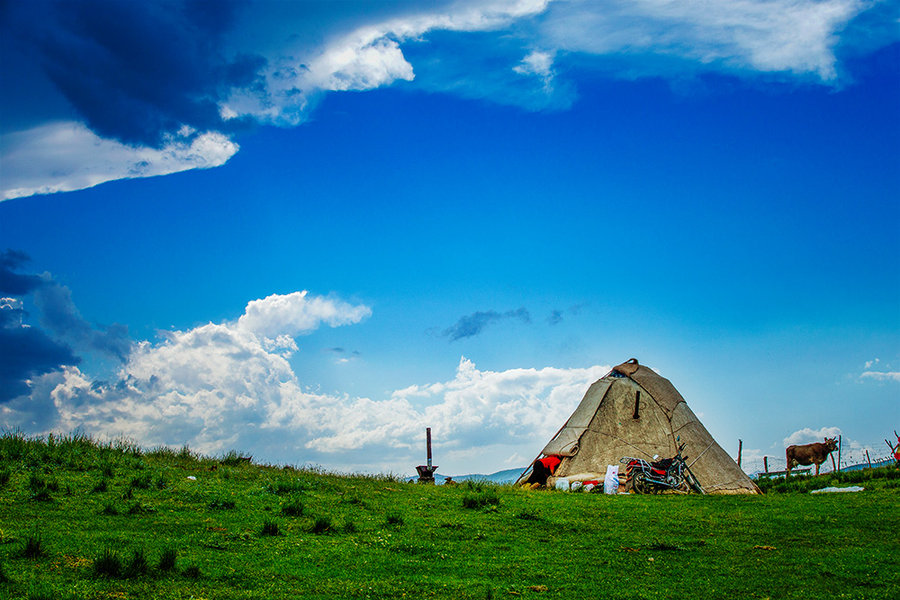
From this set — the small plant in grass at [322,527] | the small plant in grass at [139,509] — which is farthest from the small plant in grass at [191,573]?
the small plant in grass at [139,509]

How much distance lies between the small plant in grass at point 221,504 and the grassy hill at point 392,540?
0.02m

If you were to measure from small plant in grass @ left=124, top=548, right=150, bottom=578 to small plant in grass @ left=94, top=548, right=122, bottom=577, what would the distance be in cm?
11

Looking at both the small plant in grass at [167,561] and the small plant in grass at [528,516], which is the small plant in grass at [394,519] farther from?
the small plant in grass at [167,561]

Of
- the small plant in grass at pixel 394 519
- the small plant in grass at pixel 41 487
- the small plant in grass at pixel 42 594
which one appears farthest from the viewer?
the small plant in grass at pixel 41 487

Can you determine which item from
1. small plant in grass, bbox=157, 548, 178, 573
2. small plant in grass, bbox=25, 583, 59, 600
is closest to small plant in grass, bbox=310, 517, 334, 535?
small plant in grass, bbox=157, 548, 178, 573

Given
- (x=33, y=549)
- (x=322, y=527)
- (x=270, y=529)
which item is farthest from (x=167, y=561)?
(x=322, y=527)

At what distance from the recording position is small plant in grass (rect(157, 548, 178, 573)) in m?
8.80

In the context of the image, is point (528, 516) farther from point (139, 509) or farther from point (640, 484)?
point (640, 484)

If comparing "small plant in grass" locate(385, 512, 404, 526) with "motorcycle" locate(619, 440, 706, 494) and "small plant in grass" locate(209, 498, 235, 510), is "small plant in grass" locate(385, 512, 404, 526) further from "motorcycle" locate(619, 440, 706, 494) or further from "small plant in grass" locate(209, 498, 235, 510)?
"motorcycle" locate(619, 440, 706, 494)

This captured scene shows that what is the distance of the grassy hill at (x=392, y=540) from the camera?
8.82 metres

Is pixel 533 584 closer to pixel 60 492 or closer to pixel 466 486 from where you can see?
pixel 60 492

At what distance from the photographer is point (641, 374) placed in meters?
30.4

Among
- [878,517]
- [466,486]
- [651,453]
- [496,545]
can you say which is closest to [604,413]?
[651,453]

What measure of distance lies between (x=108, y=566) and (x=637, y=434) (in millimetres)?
23257
